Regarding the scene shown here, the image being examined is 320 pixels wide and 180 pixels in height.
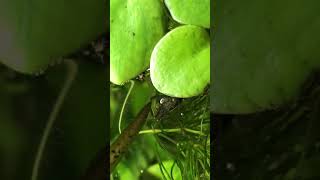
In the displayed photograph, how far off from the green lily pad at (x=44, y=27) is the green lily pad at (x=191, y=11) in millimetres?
109

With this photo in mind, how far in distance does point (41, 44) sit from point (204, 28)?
0.84ft

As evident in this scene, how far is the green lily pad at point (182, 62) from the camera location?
0.70 m

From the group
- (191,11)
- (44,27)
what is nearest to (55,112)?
(44,27)

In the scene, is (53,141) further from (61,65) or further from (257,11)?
(257,11)

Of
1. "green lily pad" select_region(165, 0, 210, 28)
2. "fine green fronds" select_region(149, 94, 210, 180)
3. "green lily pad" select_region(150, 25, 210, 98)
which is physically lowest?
"fine green fronds" select_region(149, 94, 210, 180)

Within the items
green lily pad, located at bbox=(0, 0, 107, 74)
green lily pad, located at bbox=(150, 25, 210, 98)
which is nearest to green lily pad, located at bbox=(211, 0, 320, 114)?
green lily pad, located at bbox=(150, 25, 210, 98)

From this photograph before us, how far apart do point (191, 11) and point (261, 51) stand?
122 millimetres

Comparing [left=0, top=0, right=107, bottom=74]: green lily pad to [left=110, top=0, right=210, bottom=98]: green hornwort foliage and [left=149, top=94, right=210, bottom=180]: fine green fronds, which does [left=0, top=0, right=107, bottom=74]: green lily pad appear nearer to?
[left=110, top=0, right=210, bottom=98]: green hornwort foliage

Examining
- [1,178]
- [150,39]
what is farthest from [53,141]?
[150,39]

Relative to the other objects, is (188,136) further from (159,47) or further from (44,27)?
(44,27)

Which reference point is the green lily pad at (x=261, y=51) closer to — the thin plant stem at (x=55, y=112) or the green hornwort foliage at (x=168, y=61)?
the green hornwort foliage at (x=168, y=61)

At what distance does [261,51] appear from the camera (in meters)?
0.69

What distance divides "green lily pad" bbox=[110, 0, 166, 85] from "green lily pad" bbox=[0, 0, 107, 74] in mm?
23

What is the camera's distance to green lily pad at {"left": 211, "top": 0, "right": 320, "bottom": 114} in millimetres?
677
